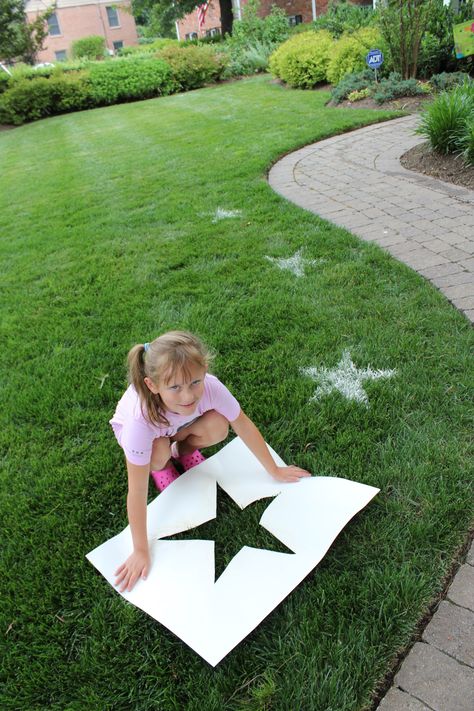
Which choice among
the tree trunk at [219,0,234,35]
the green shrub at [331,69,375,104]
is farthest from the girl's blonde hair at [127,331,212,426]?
the tree trunk at [219,0,234,35]

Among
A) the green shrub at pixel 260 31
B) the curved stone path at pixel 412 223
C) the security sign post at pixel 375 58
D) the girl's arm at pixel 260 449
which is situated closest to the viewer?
the curved stone path at pixel 412 223

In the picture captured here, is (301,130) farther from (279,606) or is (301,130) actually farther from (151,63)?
(151,63)

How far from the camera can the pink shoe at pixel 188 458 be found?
2.08 m

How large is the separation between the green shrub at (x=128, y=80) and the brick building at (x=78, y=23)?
31250mm

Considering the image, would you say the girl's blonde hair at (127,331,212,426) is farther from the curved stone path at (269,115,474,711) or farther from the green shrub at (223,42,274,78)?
the green shrub at (223,42,274,78)

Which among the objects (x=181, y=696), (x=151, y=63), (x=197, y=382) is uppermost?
(x=151, y=63)

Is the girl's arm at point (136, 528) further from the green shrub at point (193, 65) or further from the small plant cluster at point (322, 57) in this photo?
the green shrub at point (193, 65)

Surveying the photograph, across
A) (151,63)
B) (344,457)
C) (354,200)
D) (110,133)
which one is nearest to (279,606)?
(344,457)

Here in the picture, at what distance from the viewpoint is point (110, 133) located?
952 cm

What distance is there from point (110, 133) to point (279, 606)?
9707mm

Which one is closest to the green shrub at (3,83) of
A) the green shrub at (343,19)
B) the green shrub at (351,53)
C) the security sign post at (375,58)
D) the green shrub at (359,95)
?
the green shrub at (343,19)

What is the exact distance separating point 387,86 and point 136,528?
8661mm

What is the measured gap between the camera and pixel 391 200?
4.46 m

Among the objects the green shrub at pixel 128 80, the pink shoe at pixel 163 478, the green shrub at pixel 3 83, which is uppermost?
the green shrub at pixel 3 83
